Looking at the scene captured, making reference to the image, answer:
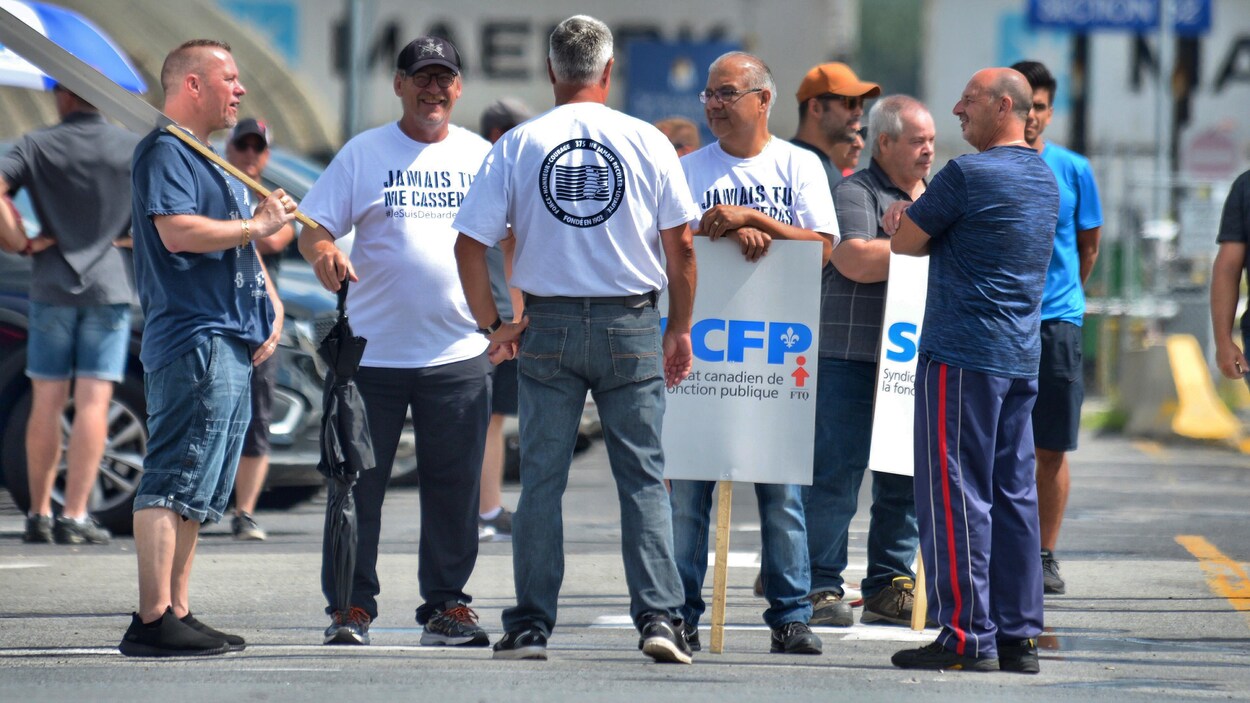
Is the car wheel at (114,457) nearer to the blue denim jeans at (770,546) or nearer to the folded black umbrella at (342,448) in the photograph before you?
the folded black umbrella at (342,448)

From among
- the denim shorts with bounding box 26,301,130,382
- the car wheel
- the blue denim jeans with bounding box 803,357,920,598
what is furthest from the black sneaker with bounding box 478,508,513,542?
the blue denim jeans with bounding box 803,357,920,598

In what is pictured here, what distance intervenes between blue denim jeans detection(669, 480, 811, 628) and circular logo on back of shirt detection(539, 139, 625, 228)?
1.10m

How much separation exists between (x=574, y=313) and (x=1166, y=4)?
59.2ft

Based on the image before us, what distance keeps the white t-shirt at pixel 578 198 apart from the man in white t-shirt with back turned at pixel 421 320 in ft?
1.99

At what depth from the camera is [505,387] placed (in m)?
9.52

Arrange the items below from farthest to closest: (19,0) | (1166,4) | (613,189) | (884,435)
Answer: (1166,4), (19,0), (884,435), (613,189)

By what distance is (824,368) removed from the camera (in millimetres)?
7074

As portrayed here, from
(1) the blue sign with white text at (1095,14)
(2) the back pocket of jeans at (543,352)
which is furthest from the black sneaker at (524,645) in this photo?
(1) the blue sign with white text at (1095,14)

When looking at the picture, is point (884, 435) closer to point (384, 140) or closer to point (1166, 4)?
point (384, 140)

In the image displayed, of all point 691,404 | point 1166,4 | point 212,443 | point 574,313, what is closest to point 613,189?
point 574,313

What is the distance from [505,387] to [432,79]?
3205 millimetres

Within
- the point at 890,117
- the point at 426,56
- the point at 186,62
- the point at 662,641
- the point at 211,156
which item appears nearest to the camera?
the point at 662,641

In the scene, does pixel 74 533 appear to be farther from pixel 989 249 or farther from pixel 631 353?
pixel 989 249

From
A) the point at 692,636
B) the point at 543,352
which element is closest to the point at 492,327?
the point at 543,352
